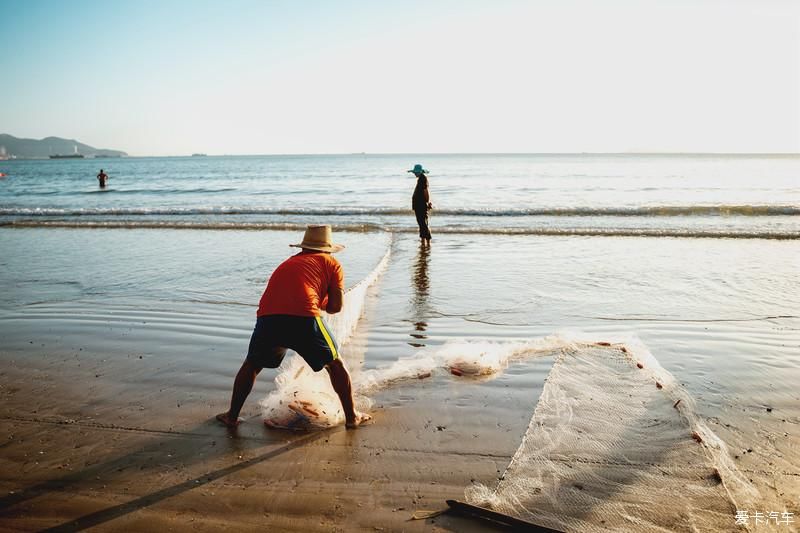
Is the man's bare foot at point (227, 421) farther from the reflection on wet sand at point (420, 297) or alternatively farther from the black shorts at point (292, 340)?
the reflection on wet sand at point (420, 297)

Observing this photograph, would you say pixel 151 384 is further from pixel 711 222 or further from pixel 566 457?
pixel 711 222

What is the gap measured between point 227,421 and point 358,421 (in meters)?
0.97

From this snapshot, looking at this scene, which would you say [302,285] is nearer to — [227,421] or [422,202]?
[227,421]

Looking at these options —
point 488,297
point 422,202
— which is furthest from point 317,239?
point 422,202

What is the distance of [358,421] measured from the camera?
3.90m

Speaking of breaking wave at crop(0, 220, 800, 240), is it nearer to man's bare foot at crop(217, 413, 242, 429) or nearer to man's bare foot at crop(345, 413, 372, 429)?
man's bare foot at crop(345, 413, 372, 429)

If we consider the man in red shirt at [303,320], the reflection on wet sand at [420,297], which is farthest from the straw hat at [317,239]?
the reflection on wet sand at [420,297]

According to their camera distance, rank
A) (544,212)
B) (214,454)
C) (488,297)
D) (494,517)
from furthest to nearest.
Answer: (544,212) < (488,297) < (214,454) < (494,517)

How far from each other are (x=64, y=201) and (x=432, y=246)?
26.5 metres

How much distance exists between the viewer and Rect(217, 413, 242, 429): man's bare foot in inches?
154

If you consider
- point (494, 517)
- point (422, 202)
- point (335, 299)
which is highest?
point (422, 202)

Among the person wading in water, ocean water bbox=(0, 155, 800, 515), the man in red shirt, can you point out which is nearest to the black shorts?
the man in red shirt

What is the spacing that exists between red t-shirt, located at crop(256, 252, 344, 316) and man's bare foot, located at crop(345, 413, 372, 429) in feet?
2.78

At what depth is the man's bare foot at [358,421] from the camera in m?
3.88
